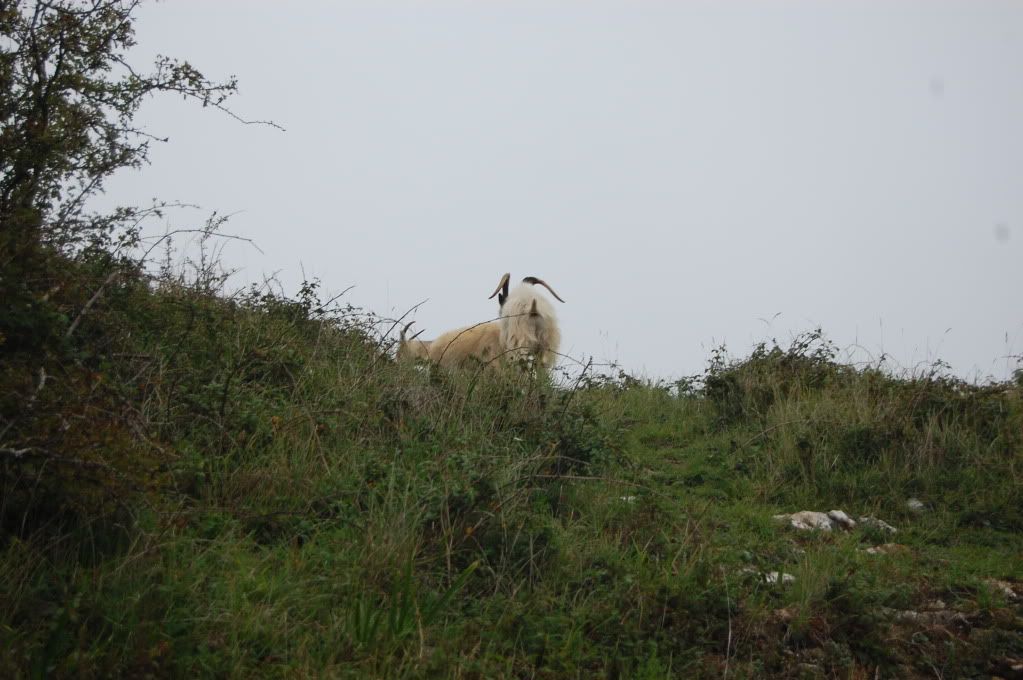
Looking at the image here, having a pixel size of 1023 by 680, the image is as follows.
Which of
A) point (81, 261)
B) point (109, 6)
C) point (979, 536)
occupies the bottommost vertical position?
point (979, 536)

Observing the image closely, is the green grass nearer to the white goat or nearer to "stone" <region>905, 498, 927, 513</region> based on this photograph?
"stone" <region>905, 498, 927, 513</region>

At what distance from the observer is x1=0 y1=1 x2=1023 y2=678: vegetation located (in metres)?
3.73

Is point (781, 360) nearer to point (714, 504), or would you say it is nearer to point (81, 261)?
point (714, 504)

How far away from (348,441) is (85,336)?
1694 millimetres

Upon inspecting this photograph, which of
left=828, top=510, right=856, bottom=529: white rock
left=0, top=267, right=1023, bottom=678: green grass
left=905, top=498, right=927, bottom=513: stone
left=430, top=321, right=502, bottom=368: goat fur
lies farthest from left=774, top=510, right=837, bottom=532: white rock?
left=430, top=321, right=502, bottom=368: goat fur

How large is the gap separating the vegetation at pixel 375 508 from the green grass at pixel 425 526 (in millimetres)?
18

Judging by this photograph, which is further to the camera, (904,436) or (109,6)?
(904,436)

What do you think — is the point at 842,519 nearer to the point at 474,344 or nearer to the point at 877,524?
the point at 877,524

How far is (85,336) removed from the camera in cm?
524

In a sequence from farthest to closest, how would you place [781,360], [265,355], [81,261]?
[781,360], [265,355], [81,261]

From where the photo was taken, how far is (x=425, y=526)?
4.64 metres

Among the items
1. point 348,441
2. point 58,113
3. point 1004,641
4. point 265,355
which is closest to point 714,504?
point 1004,641

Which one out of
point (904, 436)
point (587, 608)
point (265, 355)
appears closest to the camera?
point (587, 608)

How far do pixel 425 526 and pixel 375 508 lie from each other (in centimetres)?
29
